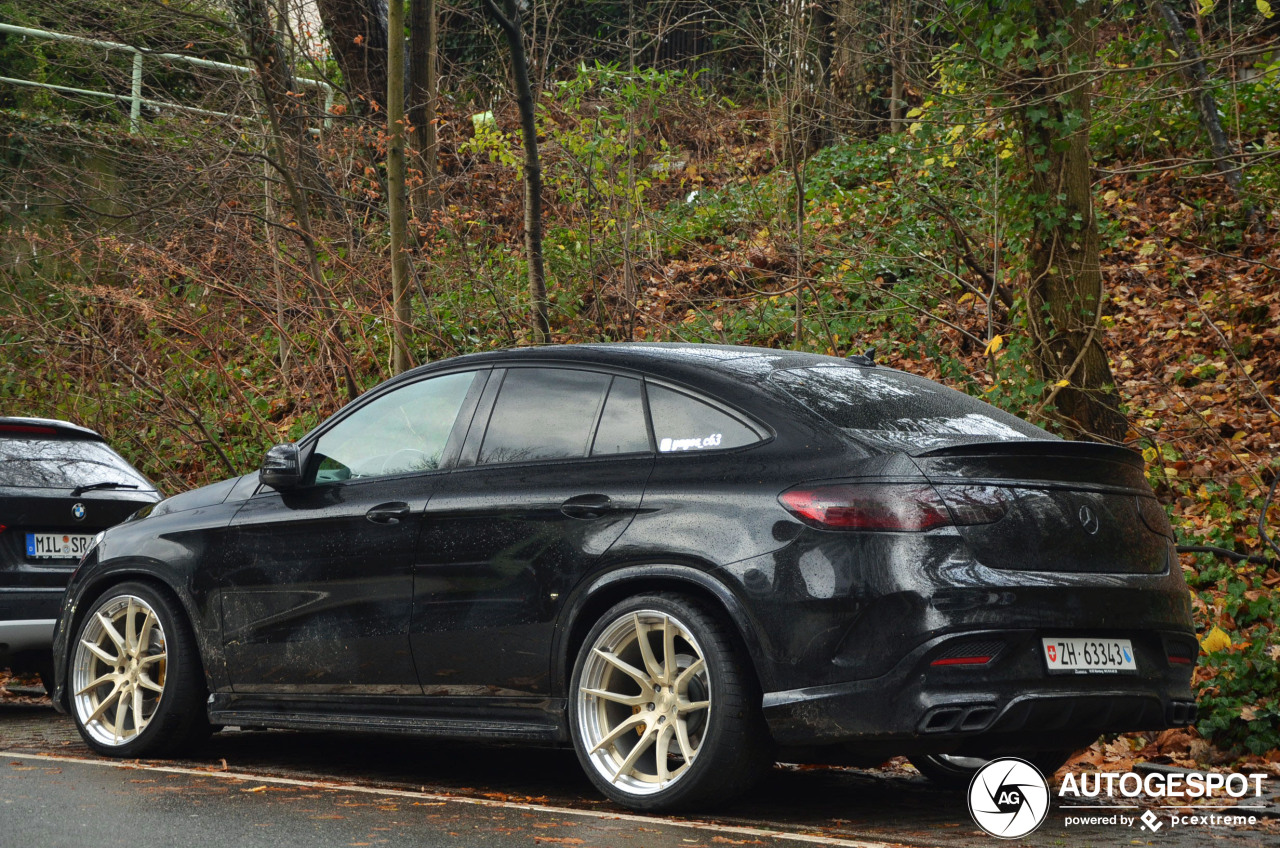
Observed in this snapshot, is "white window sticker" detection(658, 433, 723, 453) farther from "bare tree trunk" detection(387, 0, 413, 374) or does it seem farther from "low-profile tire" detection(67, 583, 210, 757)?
"bare tree trunk" detection(387, 0, 413, 374)

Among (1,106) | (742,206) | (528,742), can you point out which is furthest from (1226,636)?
(1,106)

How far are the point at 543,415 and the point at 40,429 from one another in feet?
15.1

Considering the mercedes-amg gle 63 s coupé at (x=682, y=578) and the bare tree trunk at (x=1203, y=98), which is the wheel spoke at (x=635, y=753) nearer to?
the mercedes-amg gle 63 s coupé at (x=682, y=578)

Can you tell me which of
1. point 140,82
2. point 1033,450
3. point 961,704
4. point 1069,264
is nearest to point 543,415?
point 1033,450

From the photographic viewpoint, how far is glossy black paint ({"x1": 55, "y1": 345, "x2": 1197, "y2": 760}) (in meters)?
4.55

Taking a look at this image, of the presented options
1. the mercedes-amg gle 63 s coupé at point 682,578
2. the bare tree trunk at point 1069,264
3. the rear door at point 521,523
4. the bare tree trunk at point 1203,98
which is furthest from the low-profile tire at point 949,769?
the bare tree trunk at point 1203,98

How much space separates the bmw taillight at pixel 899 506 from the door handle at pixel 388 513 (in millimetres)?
1893

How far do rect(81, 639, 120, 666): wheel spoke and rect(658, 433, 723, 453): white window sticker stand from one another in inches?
127

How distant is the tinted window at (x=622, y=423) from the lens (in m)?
5.36

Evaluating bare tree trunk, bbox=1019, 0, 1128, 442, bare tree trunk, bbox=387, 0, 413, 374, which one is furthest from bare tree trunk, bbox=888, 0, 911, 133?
bare tree trunk, bbox=387, 0, 413, 374

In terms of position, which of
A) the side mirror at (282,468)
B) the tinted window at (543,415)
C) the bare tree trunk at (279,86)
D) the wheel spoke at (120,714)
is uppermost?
the bare tree trunk at (279,86)

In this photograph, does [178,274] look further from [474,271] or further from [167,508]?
[167,508]

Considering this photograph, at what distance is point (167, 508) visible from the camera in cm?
696

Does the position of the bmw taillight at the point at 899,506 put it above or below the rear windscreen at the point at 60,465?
below
